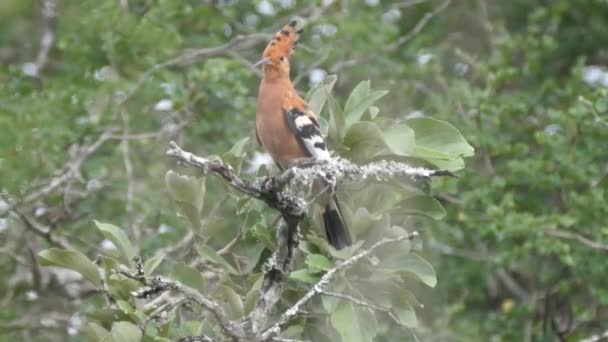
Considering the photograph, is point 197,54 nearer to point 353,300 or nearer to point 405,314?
point 405,314

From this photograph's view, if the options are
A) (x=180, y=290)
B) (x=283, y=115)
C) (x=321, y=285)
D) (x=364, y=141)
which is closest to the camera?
(x=180, y=290)

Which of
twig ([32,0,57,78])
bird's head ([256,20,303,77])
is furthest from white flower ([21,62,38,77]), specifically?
bird's head ([256,20,303,77])

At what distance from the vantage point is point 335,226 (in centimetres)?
406

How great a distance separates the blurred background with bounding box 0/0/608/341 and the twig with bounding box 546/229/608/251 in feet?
0.10

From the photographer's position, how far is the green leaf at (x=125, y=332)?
385 cm

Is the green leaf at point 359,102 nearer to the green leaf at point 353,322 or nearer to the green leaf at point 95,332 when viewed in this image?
the green leaf at point 353,322

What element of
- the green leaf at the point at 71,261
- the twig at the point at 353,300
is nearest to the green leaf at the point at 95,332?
the green leaf at the point at 71,261

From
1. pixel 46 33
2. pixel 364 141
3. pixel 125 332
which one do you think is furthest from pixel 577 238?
pixel 46 33

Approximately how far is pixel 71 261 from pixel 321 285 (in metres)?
1.09

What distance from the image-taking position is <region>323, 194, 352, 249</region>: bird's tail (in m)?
4.02

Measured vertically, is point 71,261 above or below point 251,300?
above

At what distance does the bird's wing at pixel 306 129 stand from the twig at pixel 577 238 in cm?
276

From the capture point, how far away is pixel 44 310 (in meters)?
7.69

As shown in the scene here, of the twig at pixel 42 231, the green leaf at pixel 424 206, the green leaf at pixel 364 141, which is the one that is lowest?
the twig at pixel 42 231
